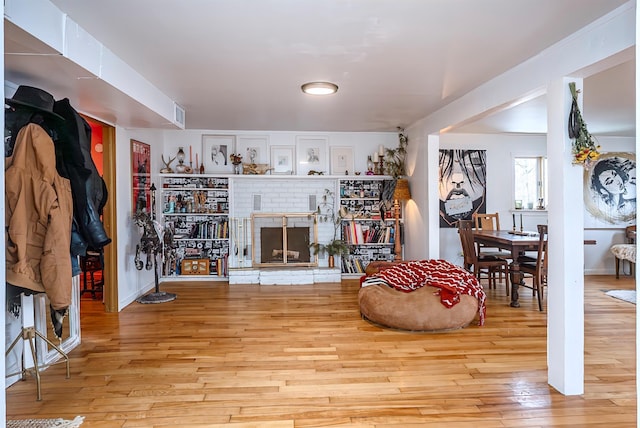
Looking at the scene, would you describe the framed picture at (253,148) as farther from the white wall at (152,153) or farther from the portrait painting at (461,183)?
the portrait painting at (461,183)

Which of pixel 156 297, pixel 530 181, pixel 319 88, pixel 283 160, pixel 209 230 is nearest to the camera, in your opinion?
pixel 319 88

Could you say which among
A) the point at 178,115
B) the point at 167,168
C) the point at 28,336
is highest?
the point at 178,115

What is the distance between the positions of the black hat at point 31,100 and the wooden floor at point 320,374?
1.81m

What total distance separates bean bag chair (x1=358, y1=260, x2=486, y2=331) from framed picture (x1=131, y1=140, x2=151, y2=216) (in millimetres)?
3136

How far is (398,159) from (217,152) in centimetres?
289

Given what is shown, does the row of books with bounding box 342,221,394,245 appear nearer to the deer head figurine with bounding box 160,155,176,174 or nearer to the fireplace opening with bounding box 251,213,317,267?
the fireplace opening with bounding box 251,213,317,267

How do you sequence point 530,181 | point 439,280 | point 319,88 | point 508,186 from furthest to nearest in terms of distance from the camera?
1. point 530,181
2. point 508,186
3. point 439,280
4. point 319,88

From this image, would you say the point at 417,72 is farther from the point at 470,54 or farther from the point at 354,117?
the point at 354,117

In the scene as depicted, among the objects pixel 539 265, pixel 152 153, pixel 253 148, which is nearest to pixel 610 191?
pixel 539 265

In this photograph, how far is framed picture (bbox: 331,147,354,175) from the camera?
6.57m

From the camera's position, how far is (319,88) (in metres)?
3.73

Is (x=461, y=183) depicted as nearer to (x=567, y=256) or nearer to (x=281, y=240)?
(x=281, y=240)

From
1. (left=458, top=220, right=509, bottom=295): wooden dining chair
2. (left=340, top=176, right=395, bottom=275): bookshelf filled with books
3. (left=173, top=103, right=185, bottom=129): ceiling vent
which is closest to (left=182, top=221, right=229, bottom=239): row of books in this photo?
(left=340, top=176, right=395, bottom=275): bookshelf filled with books

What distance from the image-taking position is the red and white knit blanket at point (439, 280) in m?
3.83
